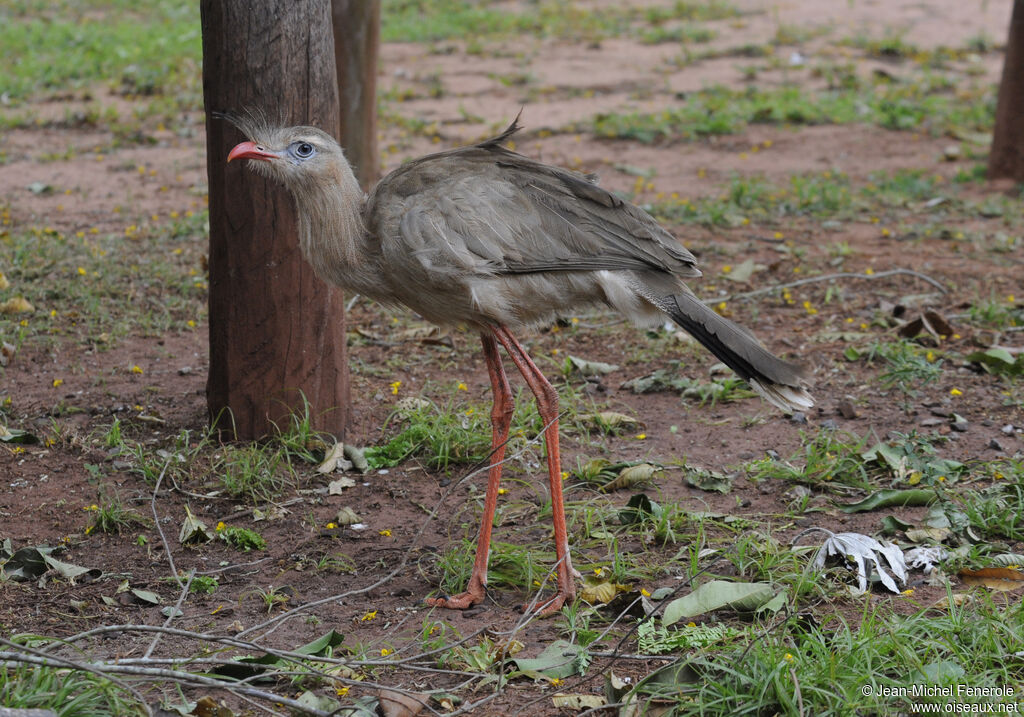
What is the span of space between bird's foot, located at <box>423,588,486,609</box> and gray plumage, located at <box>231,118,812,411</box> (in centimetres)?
83

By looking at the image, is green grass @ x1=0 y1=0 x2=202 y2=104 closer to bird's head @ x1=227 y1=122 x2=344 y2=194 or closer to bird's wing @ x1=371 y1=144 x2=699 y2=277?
bird's head @ x1=227 y1=122 x2=344 y2=194

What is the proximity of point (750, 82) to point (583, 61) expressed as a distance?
192 centimetres

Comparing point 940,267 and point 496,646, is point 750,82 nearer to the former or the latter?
point 940,267

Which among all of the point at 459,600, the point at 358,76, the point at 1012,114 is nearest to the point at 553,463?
the point at 459,600

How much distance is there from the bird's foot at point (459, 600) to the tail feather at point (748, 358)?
1.05 metres

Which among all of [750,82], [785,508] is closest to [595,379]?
[785,508]

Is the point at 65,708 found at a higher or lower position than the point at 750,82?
lower

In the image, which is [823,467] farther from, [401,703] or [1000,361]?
[401,703]

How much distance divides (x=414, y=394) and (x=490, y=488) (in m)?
1.33

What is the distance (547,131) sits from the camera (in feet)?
27.5

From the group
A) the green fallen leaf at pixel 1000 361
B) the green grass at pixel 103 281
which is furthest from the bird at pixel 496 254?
the green grass at pixel 103 281

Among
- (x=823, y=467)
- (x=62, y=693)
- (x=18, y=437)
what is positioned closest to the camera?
(x=62, y=693)

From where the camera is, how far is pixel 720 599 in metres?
2.96

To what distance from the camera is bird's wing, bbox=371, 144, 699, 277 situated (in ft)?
10.3
